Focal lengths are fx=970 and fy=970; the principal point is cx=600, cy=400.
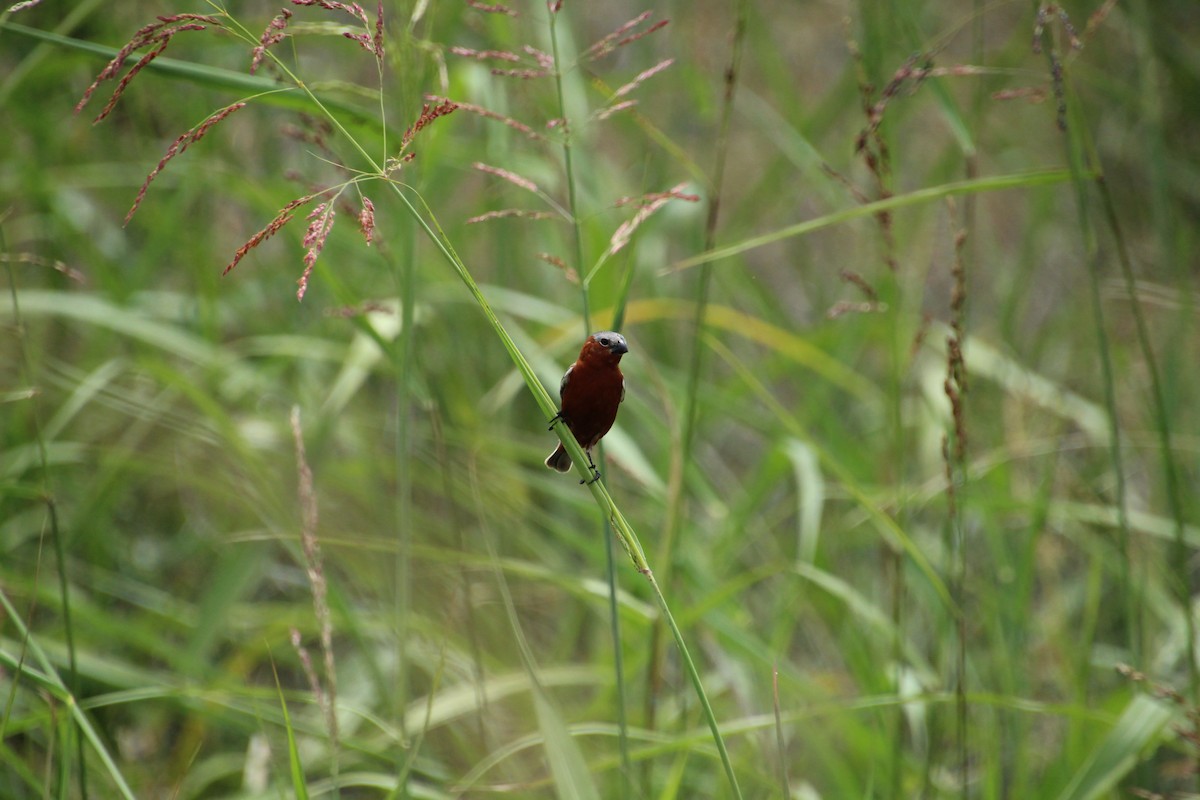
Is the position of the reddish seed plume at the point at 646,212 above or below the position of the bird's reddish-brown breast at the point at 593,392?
above

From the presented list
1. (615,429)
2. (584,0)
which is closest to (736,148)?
(584,0)

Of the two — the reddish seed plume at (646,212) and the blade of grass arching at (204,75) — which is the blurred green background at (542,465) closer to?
the blade of grass arching at (204,75)

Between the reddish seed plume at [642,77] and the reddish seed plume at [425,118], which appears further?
the reddish seed plume at [642,77]

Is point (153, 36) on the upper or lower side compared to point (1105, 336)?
upper

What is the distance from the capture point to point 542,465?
11.3ft

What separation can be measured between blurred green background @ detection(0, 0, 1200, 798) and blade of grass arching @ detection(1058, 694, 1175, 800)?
0.04 feet

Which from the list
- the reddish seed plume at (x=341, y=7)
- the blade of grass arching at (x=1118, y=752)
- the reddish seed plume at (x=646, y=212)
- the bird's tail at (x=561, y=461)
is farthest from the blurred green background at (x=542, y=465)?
the reddish seed plume at (x=341, y=7)

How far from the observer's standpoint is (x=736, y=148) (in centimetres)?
677

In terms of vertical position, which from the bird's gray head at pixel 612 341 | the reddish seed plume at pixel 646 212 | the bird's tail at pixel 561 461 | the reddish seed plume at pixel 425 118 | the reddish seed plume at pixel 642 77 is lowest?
the bird's tail at pixel 561 461

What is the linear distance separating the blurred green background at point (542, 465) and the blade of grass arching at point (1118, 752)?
0.04 ft

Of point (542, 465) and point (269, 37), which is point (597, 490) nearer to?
point (269, 37)

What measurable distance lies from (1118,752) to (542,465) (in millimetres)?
2043

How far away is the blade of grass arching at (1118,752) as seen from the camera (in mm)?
1843

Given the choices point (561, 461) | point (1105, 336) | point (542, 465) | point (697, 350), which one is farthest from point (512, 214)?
point (542, 465)
